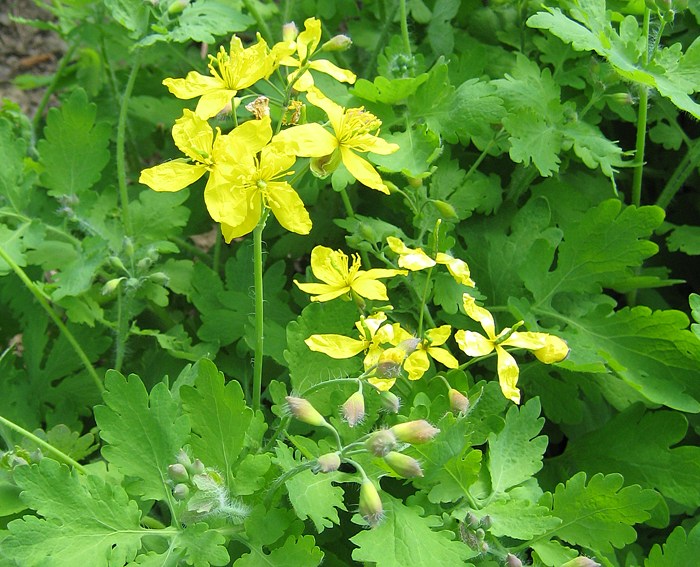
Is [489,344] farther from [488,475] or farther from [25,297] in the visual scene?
[25,297]

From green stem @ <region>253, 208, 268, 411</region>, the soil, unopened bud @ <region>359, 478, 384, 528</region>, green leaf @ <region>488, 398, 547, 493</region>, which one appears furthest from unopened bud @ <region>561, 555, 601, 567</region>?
the soil

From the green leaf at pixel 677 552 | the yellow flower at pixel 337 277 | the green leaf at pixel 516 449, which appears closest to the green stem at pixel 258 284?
the yellow flower at pixel 337 277

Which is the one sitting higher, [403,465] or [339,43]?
[339,43]

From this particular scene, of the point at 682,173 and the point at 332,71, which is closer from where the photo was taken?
the point at 332,71

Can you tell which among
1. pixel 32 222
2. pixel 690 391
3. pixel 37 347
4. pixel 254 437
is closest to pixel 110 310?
pixel 37 347

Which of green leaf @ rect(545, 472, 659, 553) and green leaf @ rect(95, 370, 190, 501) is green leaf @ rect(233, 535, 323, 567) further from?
green leaf @ rect(545, 472, 659, 553)

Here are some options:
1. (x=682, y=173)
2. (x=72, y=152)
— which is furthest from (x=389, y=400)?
(x=682, y=173)

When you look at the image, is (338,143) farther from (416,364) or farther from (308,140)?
(416,364)
